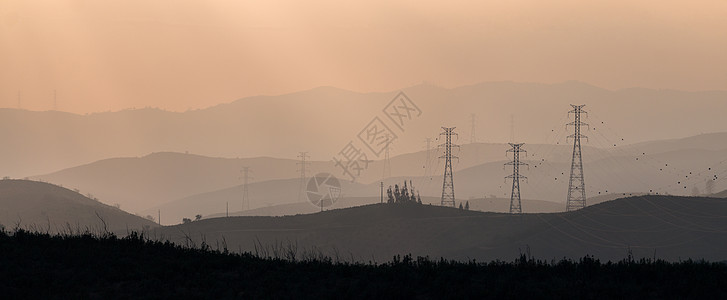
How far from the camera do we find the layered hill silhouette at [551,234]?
15275cm

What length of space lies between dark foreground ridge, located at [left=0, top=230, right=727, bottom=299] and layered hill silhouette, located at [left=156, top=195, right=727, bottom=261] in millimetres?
122931

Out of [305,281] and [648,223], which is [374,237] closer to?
[648,223]

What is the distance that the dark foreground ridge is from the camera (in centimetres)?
2092

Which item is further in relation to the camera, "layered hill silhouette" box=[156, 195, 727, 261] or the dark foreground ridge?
"layered hill silhouette" box=[156, 195, 727, 261]

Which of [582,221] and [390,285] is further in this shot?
[582,221]

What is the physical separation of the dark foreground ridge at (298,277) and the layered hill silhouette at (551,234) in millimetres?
122931

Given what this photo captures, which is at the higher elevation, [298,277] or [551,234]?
[298,277]

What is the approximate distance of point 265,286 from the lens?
2173 centimetres

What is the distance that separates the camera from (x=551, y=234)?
165875 millimetres

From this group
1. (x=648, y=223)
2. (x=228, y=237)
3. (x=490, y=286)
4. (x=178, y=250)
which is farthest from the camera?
(x=228, y=237)

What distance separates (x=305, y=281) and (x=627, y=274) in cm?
852

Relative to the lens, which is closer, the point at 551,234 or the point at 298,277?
the point at 298,277

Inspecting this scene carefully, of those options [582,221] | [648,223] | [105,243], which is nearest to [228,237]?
[582,221]

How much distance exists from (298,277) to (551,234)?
148824 mm
